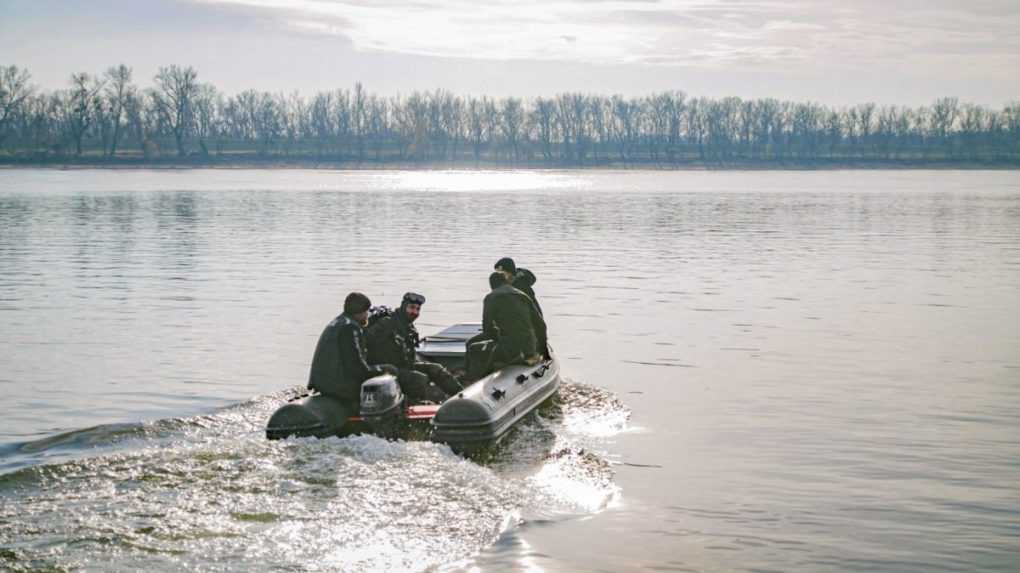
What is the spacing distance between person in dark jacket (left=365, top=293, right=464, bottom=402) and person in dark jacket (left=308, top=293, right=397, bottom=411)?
74 centimetres

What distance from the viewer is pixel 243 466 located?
441 inches

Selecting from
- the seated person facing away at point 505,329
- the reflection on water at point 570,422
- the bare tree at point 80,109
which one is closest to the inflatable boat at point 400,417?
the reflection on water at point 570,422

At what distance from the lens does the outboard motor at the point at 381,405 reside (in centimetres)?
1222

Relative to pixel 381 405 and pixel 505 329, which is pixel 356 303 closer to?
pixel 381 405

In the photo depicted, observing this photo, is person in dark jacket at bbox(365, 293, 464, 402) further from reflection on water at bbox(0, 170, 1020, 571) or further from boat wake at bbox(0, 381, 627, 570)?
reflection on water at bbox(0, 170, 1020, 571)

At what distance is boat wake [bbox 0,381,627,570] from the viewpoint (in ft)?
29.9

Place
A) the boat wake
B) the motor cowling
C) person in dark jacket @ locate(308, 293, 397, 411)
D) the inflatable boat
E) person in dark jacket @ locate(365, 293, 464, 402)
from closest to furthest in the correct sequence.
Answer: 1. the boat wake
2. the inflatable boat
3. the motor cowling
4. person in dark jacket @ locate(308, 293, 397, 411)
5. person in dark jacket @ locate(365, 293, 464, 402)

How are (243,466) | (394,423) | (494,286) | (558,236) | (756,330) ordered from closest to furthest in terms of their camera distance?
(243,466) → (394,423) → (494,286) → (756,330) → (558,236)

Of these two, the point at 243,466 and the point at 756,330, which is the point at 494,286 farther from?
the point at 756,330

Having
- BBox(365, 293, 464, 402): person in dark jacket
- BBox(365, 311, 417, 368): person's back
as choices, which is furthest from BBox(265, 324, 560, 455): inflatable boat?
BBox(365, 311, 417, 368): person's back

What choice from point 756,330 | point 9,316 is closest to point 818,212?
point 756,330

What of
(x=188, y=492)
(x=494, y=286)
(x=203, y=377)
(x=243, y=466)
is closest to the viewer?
(x=188, y=492)

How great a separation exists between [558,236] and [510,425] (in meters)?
33.5

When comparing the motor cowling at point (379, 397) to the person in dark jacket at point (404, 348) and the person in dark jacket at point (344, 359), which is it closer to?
the person in dark jacket at point (344, 359)
